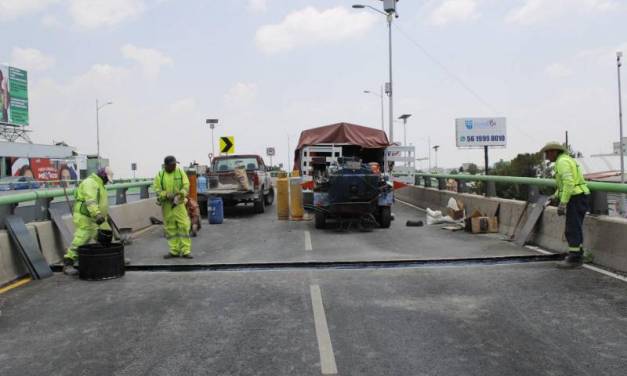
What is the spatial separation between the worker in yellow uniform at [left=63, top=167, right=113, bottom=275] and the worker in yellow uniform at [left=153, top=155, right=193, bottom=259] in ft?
3.43

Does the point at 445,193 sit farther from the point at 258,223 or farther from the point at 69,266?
the point at 69,266

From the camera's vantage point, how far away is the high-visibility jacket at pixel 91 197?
26.4 feet

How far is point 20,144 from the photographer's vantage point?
196ft

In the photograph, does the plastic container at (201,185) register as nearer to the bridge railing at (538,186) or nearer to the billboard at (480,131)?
the bridge railing at (538,186)

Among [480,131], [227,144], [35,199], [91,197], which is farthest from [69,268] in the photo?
[480,131]

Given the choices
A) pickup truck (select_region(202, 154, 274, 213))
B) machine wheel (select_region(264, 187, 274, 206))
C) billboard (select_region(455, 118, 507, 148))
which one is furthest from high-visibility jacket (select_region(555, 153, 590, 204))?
billboard (select_region(455, 118, 507, 148))

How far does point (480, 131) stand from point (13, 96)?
50414mm

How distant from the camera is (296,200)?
52.9 ft

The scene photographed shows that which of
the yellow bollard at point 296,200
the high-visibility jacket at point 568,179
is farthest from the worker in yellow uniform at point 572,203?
the yellow bollard at point 296,200

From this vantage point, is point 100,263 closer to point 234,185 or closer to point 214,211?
point 214,211

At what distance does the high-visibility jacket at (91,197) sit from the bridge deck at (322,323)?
1.02 m

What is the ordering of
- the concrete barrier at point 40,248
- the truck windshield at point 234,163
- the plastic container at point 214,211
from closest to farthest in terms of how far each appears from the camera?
1. the concrete barrier at point 40,248
2. the plastic container at point 214,211
3. the truck windshield at point 234,163

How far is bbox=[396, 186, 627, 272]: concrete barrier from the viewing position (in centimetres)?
746

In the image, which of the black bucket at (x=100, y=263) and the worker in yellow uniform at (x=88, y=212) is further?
the worker in yellow uniform at (x=88, y=212)
